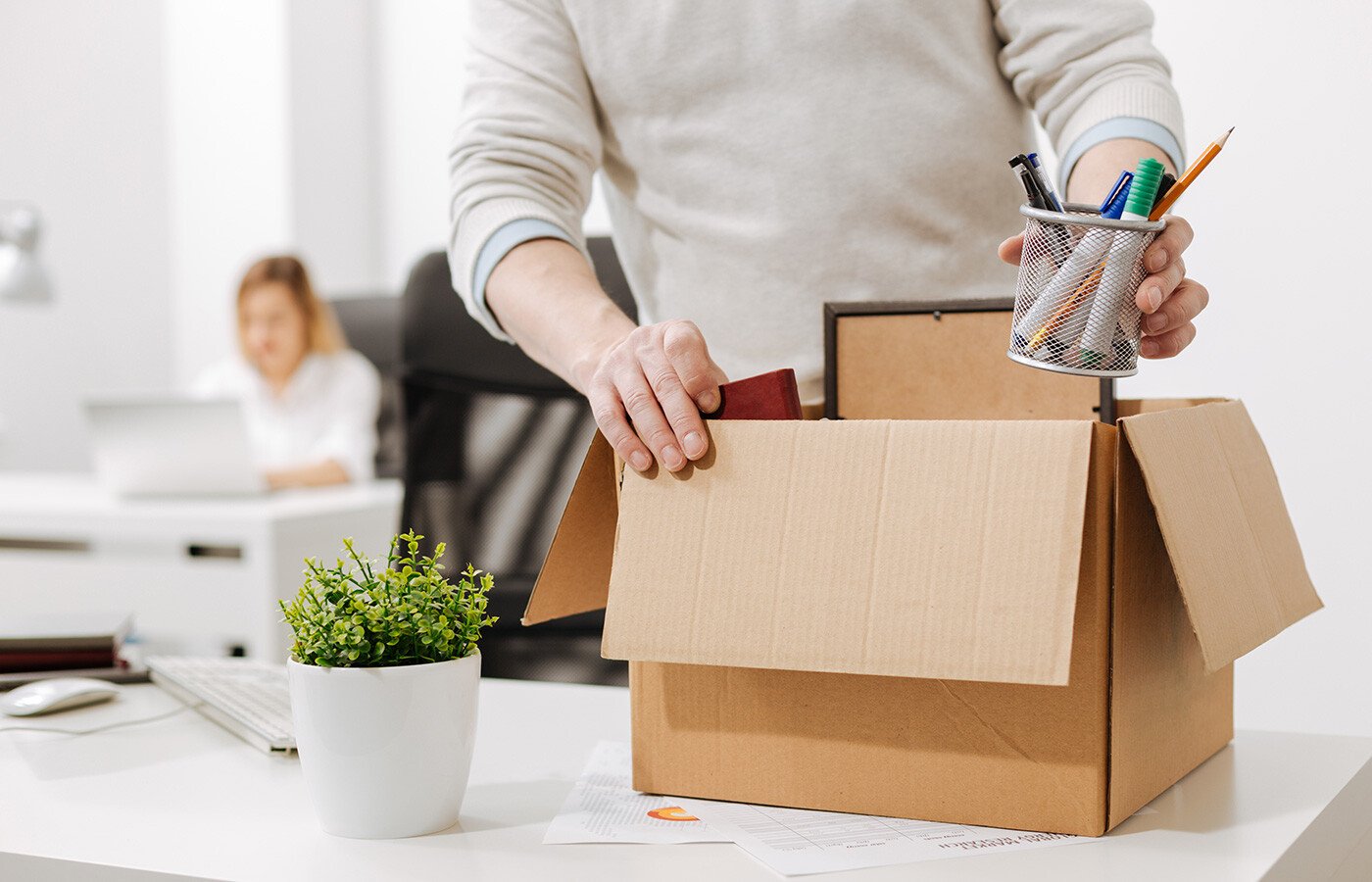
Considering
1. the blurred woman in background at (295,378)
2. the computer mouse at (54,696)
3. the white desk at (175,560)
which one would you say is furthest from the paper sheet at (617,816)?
the blurred woman in background at (295,378)

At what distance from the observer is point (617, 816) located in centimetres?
70

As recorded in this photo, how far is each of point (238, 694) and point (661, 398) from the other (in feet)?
1.53

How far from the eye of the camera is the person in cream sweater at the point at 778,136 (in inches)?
41.1

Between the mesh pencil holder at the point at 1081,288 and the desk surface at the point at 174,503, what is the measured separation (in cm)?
170

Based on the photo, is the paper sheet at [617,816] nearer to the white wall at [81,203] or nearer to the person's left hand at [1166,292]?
the person's left hand at [1166,292]

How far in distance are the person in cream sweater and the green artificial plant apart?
36 cm

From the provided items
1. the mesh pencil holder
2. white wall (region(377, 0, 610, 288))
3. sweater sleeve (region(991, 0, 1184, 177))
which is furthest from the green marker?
white wall (region(377, 0, 610, 288))

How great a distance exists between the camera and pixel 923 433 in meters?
0.64

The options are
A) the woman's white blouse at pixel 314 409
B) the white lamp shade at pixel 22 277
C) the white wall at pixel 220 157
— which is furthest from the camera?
the white wall at pixel 220 157

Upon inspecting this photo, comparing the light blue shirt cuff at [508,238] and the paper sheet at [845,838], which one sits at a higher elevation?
the light blue shirt cuff at [508,238]

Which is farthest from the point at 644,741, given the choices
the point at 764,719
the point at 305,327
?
the point at 305,327

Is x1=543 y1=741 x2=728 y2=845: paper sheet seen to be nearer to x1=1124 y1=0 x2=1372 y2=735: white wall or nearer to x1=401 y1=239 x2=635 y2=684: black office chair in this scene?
x1=401 y1=239 x2=635 y2=684: black office chair

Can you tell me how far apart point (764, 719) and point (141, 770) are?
0.41m

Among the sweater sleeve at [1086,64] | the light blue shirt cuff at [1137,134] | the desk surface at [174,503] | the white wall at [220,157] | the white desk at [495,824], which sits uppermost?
the white wall at [220,157]
